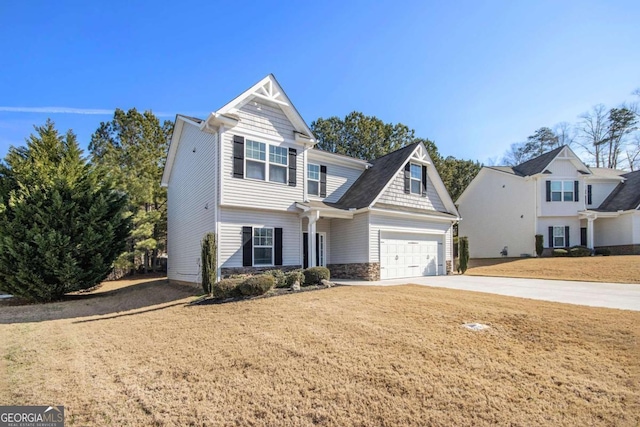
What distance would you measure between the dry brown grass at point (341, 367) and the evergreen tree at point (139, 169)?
504 inches

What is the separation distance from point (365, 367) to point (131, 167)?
2597 centimetres

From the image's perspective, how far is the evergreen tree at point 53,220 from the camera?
516 inches

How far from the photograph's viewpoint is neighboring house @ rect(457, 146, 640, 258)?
2495 centimetres

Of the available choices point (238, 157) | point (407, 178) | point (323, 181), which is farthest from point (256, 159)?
point (407, 178)

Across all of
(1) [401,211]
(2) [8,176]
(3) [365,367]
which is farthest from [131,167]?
(3) [365,367]

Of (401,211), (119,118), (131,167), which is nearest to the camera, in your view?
(401,211)

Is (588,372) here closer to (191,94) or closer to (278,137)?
(278,137)

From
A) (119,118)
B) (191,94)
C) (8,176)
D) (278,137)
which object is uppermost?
(119,118)

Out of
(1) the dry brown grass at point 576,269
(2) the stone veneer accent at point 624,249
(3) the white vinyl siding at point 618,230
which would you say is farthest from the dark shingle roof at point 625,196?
(1) the dry brown grass at point 576,269

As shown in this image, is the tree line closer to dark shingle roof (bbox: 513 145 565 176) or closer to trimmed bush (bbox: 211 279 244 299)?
dark shingle roof (bbox: 513 145 565 176)

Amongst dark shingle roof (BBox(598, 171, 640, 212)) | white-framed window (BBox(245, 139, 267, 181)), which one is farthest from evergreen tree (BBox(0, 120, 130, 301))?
dark shingle roof (BBox(598, 171, 640, 212))

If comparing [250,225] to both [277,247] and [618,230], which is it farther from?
[618,230]

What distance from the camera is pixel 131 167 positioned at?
2541 cm

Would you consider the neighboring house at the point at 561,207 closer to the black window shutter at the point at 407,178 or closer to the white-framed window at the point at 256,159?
the black window shutter at the point at 407,178
